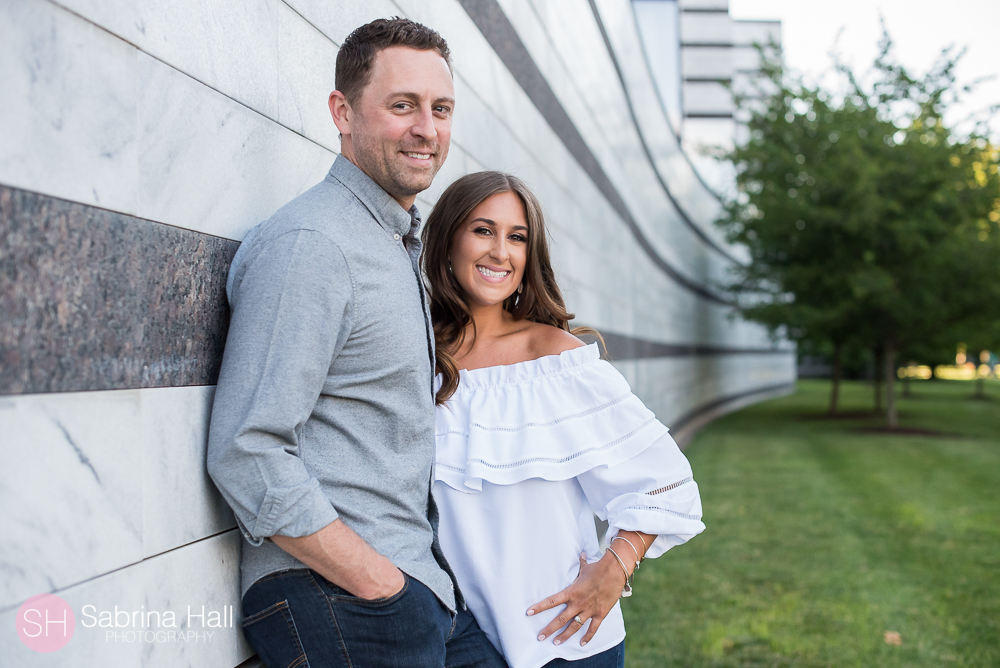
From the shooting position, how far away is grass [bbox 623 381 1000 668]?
4.72 metres

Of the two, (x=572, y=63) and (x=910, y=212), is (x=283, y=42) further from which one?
(x=910, y=212)

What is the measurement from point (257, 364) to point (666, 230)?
15.6 metres

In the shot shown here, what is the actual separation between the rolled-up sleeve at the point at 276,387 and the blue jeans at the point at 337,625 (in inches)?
8.4

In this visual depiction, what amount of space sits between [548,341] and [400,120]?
99 centimetres

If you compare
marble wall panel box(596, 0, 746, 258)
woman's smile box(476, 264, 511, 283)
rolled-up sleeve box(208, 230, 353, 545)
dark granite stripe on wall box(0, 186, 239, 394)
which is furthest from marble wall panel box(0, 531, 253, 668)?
marble wall panel box(596, 0, 746, 258)

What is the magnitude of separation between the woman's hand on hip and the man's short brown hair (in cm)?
145

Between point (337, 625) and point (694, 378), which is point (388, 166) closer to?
point (337, 625)

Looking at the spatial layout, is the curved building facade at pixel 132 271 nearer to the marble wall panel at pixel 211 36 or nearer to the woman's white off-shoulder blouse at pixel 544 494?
the marble wall panel at pixel 211 36

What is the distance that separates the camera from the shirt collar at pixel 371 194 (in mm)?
1940

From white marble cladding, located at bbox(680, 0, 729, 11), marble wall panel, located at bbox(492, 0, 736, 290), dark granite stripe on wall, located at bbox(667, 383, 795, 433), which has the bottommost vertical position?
dark granite stripe on wall, located at bbox(667, 383, 795, 433)

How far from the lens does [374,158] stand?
1959mm

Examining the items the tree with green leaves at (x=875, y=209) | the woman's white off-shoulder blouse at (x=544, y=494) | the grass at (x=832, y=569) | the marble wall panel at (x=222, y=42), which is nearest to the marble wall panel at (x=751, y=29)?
the tree with green leaves at (x=875, y=209)

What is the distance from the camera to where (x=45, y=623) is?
1328 millimetres

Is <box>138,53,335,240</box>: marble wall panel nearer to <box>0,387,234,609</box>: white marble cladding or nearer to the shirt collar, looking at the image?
the shirt collar
